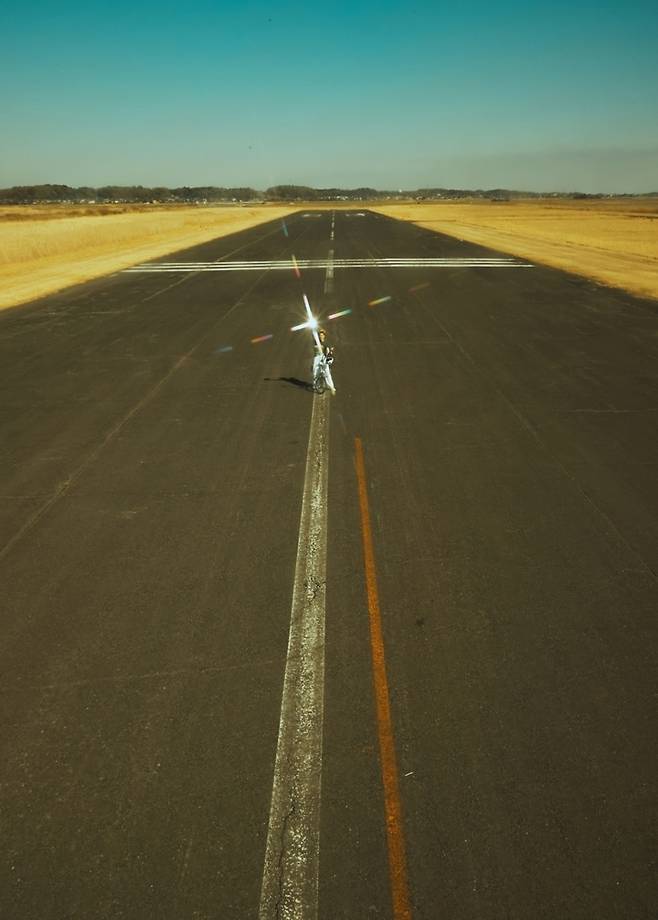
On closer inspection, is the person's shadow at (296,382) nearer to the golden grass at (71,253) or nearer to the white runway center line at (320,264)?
the golden grass at (71,253)

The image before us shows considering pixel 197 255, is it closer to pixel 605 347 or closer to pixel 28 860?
pixel 605 347

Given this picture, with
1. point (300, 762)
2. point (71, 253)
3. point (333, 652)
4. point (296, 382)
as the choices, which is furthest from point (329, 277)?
point (300, 762)

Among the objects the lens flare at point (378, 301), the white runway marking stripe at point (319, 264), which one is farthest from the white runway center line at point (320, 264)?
the lens flare at point (378, 301)

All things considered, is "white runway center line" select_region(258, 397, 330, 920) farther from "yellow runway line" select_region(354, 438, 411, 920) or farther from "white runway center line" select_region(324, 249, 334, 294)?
"white runway center line" select_region(324, 249, 334, 294)

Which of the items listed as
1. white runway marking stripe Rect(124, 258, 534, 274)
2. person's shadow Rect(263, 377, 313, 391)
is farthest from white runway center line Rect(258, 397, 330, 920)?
white runway marking stripe Rect(124, 258, 534, 274)

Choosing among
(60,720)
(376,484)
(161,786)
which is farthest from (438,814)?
(376,484)
